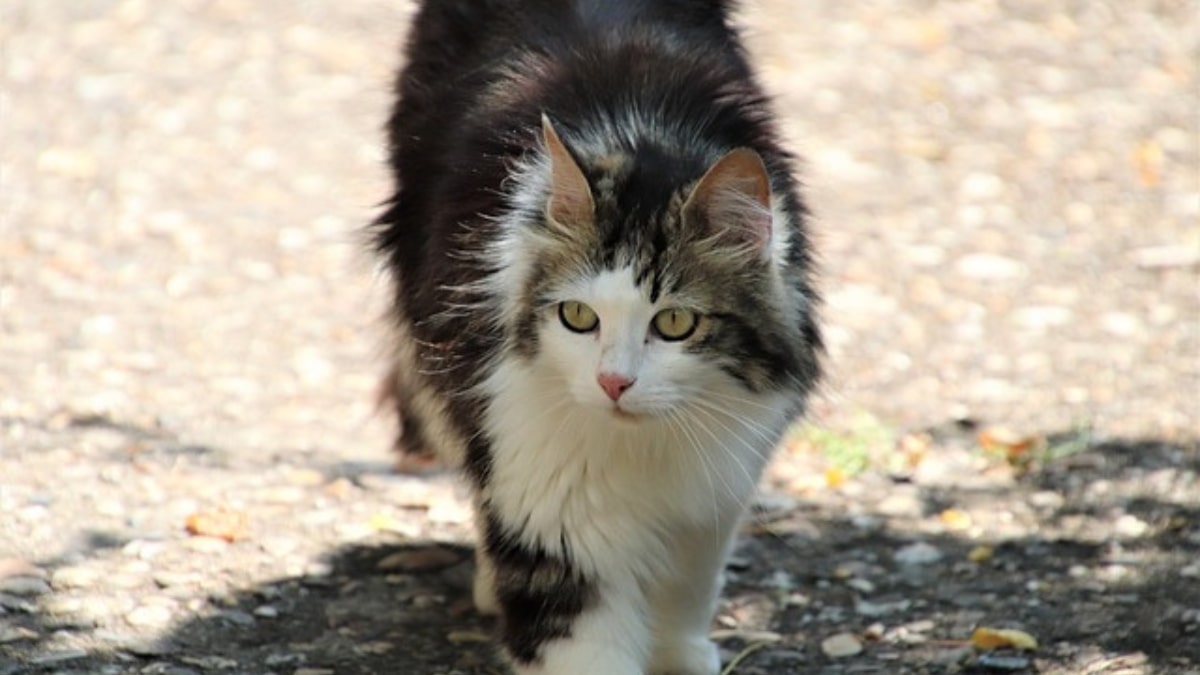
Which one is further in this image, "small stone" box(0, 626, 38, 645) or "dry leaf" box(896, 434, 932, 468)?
"dry leaf" box(896, 434, 932, 468)

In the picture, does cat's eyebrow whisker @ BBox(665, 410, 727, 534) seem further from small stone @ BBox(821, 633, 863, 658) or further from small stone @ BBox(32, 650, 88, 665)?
small stone @ BBox(32, 650, 88, 665)

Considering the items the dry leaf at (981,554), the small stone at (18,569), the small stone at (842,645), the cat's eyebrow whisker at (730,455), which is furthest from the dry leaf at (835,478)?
the small stone at (18,569)

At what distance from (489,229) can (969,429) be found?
2578 mm

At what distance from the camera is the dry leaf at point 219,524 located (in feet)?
16.6

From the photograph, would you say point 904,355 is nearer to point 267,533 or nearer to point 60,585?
point 267,533

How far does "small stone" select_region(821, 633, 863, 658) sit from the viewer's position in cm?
457

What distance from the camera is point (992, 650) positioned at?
14.7ft

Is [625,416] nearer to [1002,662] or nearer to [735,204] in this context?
[735,204]

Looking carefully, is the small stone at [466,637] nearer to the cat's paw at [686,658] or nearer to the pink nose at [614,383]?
the cat's paw at [686,658]

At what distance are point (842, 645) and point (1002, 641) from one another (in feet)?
1.34

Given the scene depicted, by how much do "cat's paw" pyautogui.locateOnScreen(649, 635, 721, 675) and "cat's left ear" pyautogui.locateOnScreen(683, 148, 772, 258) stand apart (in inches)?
45.3

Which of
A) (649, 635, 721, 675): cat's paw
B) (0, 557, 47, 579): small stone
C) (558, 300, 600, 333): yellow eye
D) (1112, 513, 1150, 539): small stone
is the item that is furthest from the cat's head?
(1112, 513, 1150, 539): small stone

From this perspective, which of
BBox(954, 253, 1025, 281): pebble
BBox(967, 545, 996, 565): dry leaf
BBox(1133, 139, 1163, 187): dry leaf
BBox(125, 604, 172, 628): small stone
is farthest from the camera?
BBox(1133, 139, 1163, 187): dry leaf

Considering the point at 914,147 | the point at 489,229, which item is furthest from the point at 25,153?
the point at 489,229
